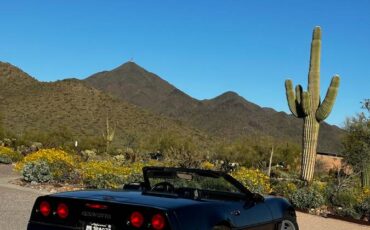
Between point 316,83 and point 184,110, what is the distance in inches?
4525

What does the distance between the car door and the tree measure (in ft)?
49.4

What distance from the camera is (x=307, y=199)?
1469cm

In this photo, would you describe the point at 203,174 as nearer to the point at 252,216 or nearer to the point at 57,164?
the point at 252,216

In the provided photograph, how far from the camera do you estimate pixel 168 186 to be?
19.9 ft

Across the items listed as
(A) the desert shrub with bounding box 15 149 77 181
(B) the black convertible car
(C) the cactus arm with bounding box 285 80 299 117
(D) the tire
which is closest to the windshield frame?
(B) the black convertible car

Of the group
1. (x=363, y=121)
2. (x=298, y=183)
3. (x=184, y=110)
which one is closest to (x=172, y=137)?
(x=363, y=121)

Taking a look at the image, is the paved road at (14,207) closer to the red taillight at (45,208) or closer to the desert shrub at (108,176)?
the desert shrub at (108,176)

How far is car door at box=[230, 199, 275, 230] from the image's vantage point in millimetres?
5751

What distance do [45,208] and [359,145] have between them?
2181 cm

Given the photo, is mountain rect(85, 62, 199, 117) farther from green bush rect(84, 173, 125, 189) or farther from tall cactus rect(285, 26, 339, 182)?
green bush rect(84, 173, 125, 189)

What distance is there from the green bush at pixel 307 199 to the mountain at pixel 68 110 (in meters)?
43.5

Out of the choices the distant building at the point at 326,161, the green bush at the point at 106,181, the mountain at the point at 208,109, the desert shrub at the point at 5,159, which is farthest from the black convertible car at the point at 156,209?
the mountain at the point at 208,109

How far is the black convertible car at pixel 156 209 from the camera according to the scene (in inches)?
195

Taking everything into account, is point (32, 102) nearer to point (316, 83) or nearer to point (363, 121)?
point (363, 121)
